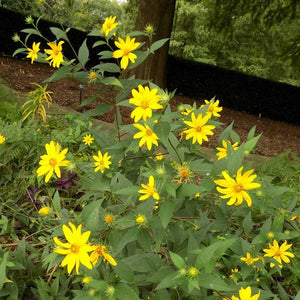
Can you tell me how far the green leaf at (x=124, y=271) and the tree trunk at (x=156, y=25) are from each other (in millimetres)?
5356

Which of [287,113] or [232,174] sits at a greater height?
[232,174]

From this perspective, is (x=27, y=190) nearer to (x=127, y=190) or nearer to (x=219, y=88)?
(x=127, y=190)

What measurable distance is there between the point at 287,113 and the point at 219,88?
203 cm

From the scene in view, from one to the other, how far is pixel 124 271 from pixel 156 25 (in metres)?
5.90

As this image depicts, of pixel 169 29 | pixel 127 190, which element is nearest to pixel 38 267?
pixel 127 190

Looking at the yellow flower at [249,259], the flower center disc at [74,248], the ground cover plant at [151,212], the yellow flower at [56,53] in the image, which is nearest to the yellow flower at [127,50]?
the ground cover plant at [151,212]

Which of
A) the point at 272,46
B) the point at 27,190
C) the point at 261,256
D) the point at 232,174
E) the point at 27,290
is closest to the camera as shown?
the point at 232,174

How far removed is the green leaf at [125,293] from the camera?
3.23 ft

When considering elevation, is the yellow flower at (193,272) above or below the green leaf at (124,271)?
above

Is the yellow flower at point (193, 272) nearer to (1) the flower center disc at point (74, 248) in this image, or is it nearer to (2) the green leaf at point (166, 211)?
(2) the green leaf at point (166, 211)

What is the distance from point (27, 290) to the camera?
1.69 metres

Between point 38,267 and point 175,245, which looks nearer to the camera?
point 175,245

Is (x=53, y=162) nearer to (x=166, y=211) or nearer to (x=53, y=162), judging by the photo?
(x=53, y=162)

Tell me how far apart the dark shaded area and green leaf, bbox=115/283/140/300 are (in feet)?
29.3
